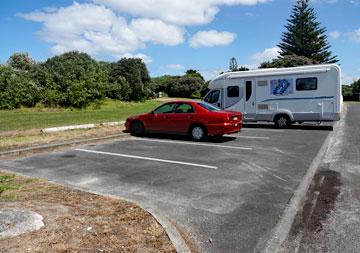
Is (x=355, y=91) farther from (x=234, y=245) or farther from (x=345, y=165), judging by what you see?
(x=234, y=245)

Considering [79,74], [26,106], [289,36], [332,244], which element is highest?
[289,36]

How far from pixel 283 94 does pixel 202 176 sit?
35.9 ft

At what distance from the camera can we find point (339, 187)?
7230 mm

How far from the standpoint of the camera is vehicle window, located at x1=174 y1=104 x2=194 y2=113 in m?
14.3

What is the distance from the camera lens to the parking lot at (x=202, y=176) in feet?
17.5

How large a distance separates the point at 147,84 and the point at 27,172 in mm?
33310

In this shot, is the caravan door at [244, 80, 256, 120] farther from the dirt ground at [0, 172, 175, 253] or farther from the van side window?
the dirt ground at [0, 172, 175, 253]

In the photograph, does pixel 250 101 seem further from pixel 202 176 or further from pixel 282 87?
pixel 202 176

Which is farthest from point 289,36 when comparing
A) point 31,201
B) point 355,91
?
point 31,201

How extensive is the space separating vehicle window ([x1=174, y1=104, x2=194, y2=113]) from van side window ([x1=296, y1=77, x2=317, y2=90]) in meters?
6.07

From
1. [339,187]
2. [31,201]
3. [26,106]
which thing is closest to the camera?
[31,201]

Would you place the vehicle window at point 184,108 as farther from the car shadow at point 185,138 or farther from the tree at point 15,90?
the tree at point 15,90

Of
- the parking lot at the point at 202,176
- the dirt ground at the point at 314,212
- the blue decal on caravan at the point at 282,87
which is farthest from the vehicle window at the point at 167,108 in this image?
the dirt ground at the point at 314,212

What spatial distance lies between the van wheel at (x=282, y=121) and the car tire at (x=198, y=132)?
5808 mm
